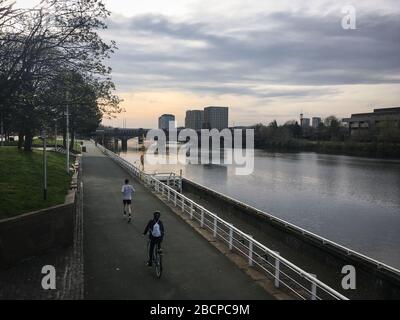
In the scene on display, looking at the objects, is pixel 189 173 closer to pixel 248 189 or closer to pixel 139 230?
pixel 248 189

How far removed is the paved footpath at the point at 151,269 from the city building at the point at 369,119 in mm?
121555

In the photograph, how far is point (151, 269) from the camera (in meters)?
Result: 11.7

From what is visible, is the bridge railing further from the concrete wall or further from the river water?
the river water

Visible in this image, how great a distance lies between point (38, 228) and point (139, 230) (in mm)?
4051

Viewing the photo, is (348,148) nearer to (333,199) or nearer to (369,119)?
(369,119)

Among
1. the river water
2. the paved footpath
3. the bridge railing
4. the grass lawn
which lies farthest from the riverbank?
the paved footpath

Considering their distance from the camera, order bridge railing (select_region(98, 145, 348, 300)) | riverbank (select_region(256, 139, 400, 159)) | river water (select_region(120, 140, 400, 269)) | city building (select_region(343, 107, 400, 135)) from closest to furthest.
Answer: bridge railing (select_region(98, 145, 348, 300))
river water (select_region(120, 140, 400, 269))
riverbank (select_region(256, 139, 400, 159))
city building (select_region(343, 107, 400, 135))

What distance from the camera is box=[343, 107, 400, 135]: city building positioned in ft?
429

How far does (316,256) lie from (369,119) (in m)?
133

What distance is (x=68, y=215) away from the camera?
48.8ft

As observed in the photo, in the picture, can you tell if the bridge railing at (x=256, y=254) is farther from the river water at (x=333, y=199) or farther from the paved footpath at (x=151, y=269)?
the river water at (x=333, y=199)

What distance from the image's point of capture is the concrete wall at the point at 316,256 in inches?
624

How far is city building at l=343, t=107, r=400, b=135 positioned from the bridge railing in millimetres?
108395
